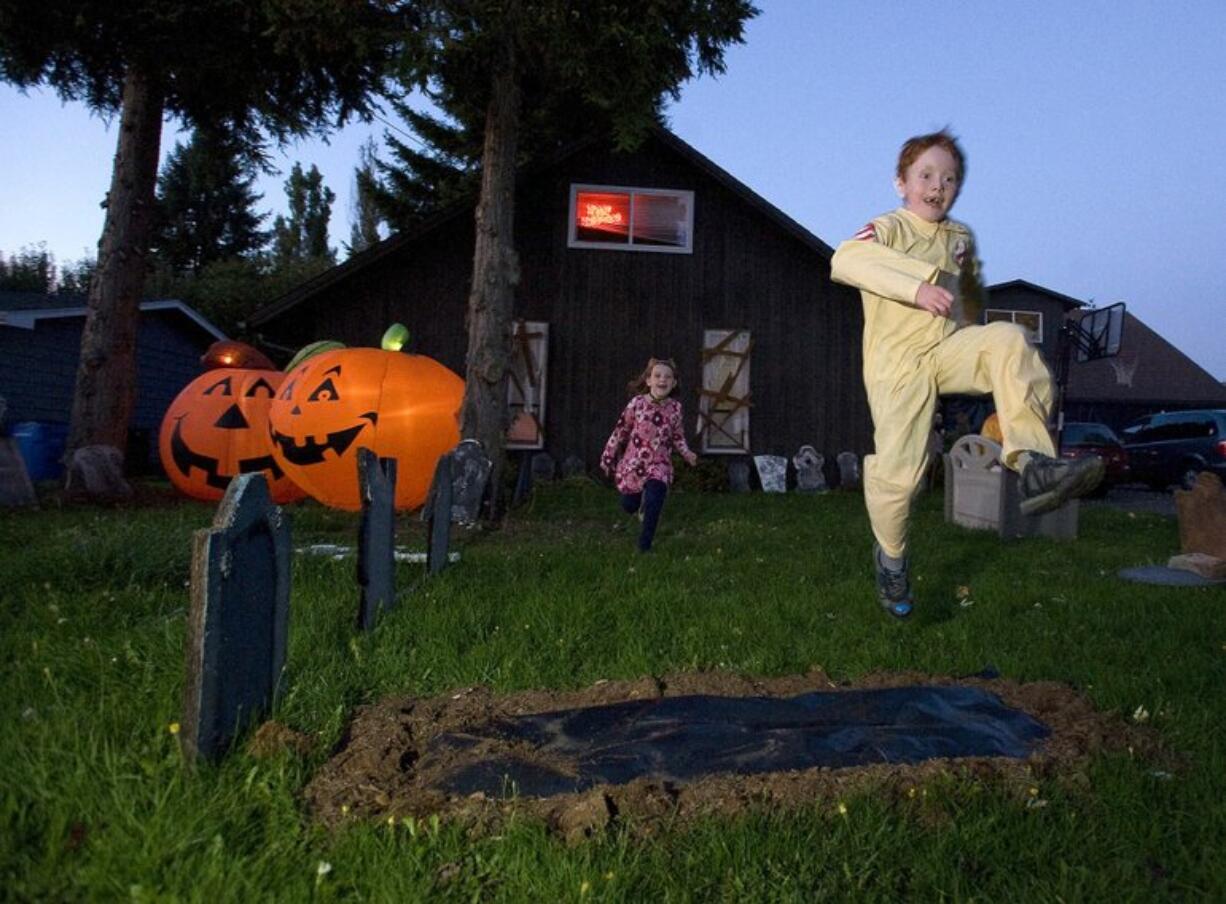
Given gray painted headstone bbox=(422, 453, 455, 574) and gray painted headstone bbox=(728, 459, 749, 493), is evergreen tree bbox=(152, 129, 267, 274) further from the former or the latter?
gray painted headstone bbox=(422, 453, 455, 574)

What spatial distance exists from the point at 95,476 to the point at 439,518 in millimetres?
8546

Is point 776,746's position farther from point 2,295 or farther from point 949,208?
point 2,295

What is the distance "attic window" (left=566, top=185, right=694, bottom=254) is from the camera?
1775 cm

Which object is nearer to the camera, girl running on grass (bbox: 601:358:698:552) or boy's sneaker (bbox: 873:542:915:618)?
boy's sneaker (bbox: 873:542:915:618)

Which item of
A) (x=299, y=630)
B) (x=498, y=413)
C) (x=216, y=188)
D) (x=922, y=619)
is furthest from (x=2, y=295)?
(x=216, y=188)

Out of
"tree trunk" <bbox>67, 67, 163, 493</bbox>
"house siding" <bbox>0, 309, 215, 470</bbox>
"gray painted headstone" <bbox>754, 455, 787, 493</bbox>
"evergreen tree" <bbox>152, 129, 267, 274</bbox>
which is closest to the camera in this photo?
"tree trunk" <bbox>67, 67, 163, 493</bbox>

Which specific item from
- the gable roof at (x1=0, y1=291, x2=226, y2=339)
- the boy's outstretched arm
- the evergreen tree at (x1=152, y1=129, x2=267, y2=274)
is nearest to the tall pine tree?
the boy's outstretched arm

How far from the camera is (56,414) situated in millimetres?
20172

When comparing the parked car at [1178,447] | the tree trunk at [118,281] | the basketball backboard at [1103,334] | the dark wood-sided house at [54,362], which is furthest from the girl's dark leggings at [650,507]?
the parked car at [1178,447]

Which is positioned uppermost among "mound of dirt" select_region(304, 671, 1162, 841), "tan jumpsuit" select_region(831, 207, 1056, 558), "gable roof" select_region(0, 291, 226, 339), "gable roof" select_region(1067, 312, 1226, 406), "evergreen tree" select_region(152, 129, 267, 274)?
"evergreen tree" select_region(152, 129, 267, 274)

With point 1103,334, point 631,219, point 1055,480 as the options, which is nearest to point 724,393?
point 631,219

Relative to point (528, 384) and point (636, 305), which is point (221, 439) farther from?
point (636, 305)

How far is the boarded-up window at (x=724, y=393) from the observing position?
18.2m

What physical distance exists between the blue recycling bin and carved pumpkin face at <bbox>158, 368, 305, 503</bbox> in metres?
4.12
